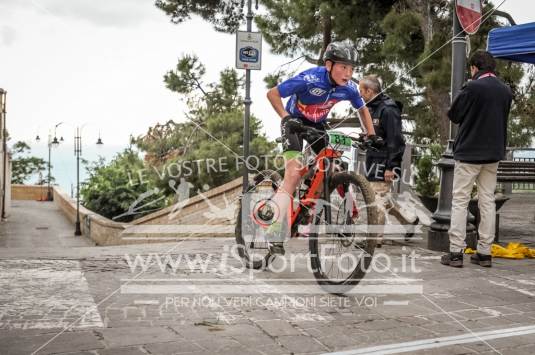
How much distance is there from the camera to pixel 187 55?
2858cm

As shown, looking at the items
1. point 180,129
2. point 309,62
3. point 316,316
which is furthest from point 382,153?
point 180,129

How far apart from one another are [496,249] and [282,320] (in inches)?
143

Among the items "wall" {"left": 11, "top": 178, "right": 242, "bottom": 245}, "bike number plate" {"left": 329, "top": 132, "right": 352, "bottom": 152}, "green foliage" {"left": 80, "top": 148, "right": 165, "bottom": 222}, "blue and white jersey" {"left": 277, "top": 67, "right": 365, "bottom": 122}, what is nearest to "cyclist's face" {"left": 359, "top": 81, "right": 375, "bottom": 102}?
A: "blue and white jersey" {"left": 277, "top": 67, "right": 365, "bottom": 122}

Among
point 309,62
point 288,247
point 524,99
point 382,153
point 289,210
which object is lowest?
point 288,247

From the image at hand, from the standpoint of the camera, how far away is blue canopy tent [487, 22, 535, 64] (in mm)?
6969

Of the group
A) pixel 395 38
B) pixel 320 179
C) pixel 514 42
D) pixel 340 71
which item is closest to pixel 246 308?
pixel 320 179

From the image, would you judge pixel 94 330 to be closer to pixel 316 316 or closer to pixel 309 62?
pixel 316 316

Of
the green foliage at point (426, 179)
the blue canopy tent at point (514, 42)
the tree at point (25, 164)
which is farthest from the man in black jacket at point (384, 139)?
the tree at point (25, 164)

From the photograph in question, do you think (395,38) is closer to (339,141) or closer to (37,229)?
(339,141)

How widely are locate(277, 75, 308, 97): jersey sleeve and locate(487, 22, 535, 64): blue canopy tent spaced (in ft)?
11.7

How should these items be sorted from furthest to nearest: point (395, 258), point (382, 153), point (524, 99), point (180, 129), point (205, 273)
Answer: point (180, 129)
point (524, 99)
point (382, 153)
point (395, 258)
point (205, 273)

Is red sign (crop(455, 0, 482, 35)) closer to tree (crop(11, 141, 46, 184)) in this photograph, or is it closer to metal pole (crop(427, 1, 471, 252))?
metal pole (crop(427, 1, 471, 252))

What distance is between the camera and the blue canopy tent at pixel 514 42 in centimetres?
697

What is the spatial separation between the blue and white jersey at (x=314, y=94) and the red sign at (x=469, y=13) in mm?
2442
